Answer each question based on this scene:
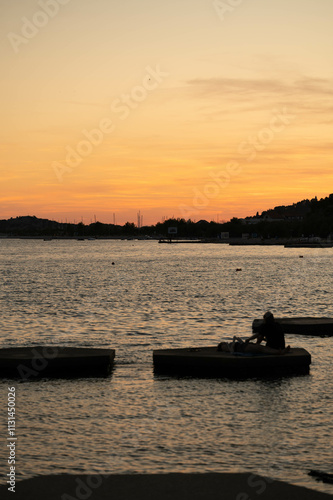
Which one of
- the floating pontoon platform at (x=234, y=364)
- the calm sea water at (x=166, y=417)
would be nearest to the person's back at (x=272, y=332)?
the floating pontoon platform at (x=234, y=364)

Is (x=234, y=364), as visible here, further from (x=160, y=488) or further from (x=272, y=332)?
(x=160, y=488)

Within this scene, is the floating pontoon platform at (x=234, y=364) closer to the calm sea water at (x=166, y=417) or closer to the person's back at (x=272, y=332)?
the person's back at (x=272, y=332)

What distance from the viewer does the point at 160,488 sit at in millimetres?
11938

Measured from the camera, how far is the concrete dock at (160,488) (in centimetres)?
1148

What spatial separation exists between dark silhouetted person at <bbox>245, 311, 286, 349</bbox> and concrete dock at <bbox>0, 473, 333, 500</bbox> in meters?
11.1

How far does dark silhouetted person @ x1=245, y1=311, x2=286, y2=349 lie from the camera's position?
2366cm

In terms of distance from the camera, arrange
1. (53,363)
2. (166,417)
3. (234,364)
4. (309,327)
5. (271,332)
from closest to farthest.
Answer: (166,417) < (271,332) < (234,364) < (53,363) < (309,327)

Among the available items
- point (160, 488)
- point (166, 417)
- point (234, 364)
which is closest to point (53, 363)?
point (234, 364)

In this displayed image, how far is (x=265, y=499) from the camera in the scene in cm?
1140

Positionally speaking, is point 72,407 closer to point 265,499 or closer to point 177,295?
point 265,499

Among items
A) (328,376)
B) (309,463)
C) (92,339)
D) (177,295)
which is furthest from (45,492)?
(177,295)

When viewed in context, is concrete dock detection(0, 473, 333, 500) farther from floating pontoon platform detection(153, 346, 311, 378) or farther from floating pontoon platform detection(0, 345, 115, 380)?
floating pontoon platform detection(0, 345, 115, 380)

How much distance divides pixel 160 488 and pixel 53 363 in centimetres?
1365

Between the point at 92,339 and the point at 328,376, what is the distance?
50.9 ft
